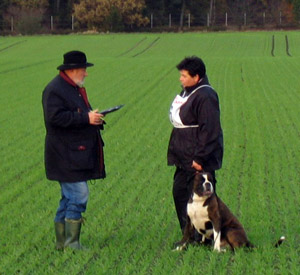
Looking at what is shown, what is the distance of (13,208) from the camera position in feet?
34.1

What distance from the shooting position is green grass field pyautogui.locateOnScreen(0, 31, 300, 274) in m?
7.43

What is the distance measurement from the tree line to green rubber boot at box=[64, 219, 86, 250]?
6698cm

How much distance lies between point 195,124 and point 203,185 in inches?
24.4

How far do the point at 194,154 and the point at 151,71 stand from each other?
2862 centimetres

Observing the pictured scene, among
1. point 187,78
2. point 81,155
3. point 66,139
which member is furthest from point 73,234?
point 187,78

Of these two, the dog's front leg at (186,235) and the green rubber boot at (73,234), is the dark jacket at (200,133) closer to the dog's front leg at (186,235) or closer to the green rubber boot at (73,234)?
the dog's front leg at (186,235)

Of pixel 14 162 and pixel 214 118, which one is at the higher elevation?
pixel 214 118

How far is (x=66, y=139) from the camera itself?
766 cm

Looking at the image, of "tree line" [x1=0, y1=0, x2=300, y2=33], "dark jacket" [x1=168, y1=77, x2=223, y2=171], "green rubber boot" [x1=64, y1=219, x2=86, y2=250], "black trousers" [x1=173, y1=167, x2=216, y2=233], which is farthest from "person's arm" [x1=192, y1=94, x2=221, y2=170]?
"tree line" [x1=0, y1=0, x2=300, y2=33]

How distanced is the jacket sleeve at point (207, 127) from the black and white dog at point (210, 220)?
8.4 inches

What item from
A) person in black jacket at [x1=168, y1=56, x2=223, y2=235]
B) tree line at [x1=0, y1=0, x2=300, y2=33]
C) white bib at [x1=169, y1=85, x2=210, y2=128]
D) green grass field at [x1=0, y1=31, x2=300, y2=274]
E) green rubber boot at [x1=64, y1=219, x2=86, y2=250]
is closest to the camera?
green grass field at [x1=0, y1=31, x2=300, y2=274]

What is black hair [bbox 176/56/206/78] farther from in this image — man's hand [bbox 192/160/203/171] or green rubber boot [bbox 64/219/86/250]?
green rubber boot [bbox 64/219/86/250]

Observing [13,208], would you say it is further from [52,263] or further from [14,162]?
[14,162]

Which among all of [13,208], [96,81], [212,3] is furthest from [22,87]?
[212,3]
